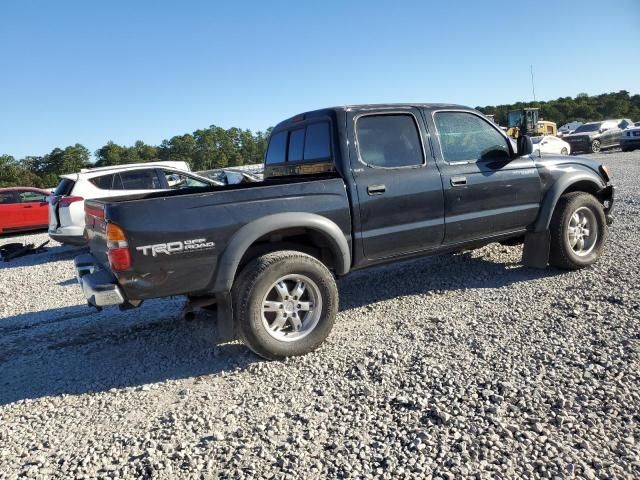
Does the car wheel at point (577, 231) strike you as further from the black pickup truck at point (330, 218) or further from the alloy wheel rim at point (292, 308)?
the alloy wheel rim at point (292, 308)

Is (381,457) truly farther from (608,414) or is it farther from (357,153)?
(357,153)

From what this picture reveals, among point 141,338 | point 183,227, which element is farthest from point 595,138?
point 183,227

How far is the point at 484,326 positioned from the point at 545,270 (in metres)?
1.99

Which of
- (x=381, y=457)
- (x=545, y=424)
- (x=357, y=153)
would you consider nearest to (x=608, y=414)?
(x=545, y=424)

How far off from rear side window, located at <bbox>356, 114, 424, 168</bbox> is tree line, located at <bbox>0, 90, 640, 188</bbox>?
52.9m

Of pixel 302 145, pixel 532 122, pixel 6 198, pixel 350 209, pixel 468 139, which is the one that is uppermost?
pixel 532 122

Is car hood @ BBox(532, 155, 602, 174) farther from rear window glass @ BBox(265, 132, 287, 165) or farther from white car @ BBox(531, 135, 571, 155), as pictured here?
white car @ BBox(531, 135, 571, 155)

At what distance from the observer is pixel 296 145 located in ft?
16.4

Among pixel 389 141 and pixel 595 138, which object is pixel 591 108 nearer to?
pixel 595 138

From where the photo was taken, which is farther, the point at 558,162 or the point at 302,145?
the point at 558,162

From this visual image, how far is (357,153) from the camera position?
4.30 m

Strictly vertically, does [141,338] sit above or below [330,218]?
below

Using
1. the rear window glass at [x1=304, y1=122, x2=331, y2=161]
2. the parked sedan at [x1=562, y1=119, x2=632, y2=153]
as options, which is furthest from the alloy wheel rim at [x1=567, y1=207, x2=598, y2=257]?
the parked sedan at [x1=562, y1=119, x2=632, y2=153]

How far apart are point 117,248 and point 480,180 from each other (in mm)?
3395
